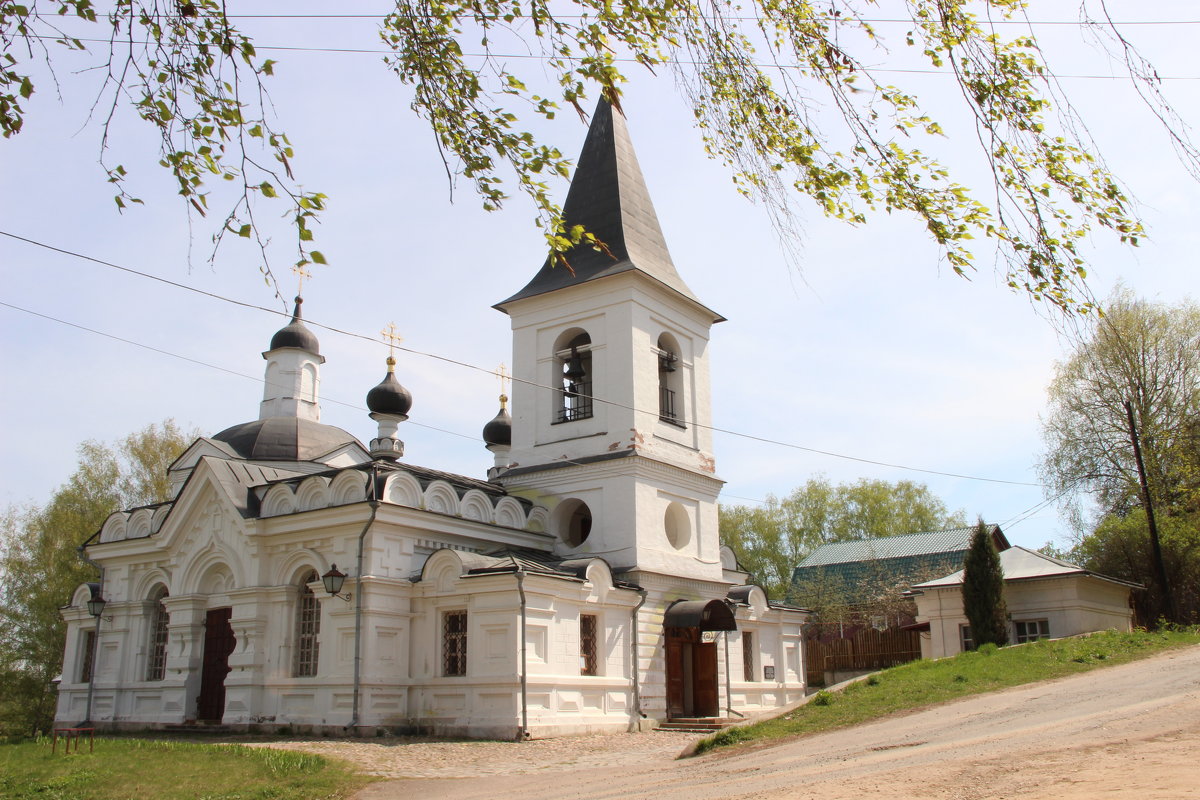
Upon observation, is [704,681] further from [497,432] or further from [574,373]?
[497,432]

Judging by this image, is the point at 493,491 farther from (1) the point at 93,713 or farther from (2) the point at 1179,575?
(2) the point at 1179,575

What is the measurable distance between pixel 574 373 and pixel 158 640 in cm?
1074

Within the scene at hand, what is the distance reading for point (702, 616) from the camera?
19.5 m

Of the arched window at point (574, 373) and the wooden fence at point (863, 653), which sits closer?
the arched window at point (574, 373)

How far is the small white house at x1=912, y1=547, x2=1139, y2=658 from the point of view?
2417 centimetres

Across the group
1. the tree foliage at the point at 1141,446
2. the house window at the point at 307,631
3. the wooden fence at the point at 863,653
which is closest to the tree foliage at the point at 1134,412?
the tree foliage at the point at 1141,446

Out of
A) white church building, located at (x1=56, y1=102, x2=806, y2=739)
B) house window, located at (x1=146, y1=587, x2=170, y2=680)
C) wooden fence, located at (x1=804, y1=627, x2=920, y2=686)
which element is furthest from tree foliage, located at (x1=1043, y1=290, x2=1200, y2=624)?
house window, located at (x1=146, y1=587, x2=170, y2=680)

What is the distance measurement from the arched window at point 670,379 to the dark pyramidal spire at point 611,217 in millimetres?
1291

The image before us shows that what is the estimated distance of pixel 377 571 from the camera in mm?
17453

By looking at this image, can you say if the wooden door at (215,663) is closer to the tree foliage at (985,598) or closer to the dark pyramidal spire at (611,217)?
the dark pyramidal spire at (611,217)

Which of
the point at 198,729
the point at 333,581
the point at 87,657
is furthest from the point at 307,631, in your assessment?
the point at 87,657

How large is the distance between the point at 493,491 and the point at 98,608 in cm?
912

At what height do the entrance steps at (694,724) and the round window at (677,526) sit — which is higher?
the round window at (677,526)

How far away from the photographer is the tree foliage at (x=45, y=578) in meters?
29.5
